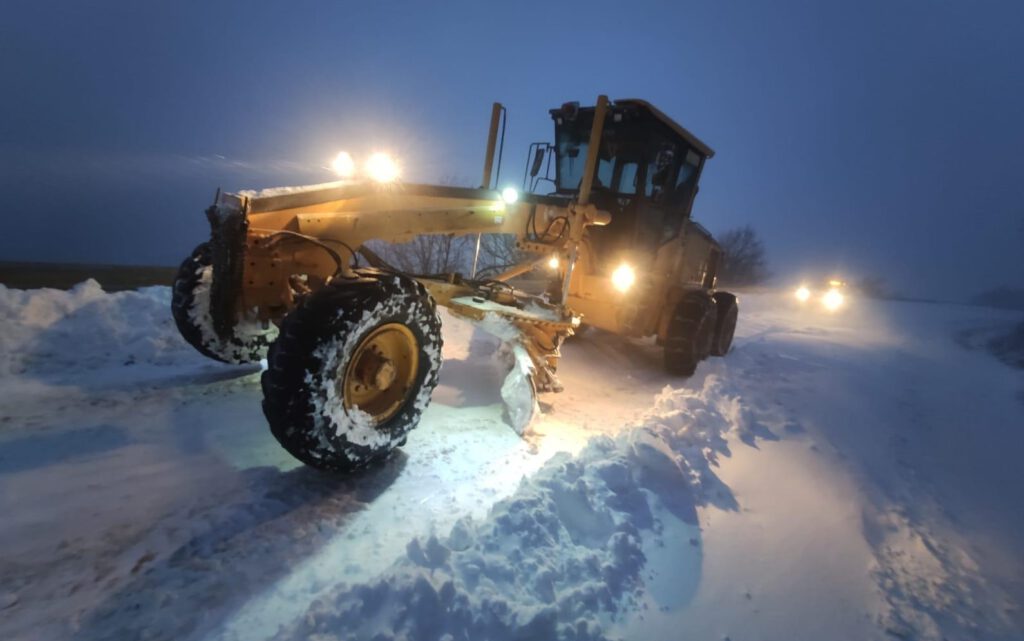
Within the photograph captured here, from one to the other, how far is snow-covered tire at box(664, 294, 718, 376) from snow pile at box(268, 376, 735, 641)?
353cm

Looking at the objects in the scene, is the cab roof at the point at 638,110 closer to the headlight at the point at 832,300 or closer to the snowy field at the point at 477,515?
the snowy field at the point at 477,515

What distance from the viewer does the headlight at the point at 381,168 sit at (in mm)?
3979

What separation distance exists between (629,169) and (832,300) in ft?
60.4

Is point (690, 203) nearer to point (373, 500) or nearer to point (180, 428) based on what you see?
point (373, 500)

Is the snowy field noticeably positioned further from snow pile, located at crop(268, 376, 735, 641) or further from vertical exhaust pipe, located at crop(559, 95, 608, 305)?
vertical exhaust pipe, located at crop(559, 95, 608, 305)

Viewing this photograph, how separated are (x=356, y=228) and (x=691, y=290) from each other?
5.48 metres

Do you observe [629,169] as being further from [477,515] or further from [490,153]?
[477,515]

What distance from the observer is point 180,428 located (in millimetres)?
3629

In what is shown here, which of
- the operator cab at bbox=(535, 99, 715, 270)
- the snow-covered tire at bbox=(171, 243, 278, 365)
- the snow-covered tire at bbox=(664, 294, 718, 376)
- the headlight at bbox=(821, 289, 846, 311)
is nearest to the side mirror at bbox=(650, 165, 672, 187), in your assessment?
the operator cab at bbox=(535, 99, 715, 270)

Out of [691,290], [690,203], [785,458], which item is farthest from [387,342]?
[690,203]

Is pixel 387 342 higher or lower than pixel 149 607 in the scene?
higher

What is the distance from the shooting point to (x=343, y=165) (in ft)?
13.3

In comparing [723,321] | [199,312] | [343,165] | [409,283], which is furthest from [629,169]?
[199,312]

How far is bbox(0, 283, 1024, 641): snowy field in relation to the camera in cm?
210
